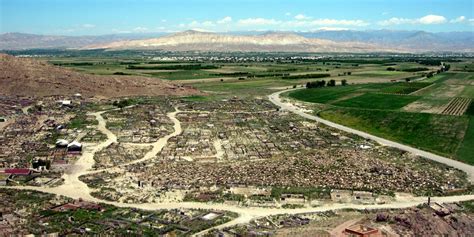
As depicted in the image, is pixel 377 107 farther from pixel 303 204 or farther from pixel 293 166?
pixel 303 204

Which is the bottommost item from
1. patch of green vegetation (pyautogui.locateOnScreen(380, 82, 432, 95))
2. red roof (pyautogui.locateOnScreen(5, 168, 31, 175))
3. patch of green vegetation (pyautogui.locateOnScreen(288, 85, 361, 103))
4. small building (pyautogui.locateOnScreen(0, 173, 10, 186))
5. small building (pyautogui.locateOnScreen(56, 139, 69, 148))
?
small building (pyautogui.locateOnScreen(0, 173, 10, 186))

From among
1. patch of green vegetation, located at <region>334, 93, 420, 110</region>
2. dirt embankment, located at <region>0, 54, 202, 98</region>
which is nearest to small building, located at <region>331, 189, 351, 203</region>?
patch of green vegetation, located at <region>334, 93, 420, 110</region>

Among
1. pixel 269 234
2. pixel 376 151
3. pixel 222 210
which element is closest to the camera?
pixel 269 234

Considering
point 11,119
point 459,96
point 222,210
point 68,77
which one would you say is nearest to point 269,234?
point 222,210

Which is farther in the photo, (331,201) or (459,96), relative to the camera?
(459,96)

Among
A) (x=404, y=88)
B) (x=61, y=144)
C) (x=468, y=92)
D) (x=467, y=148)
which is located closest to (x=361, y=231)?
(x=467, y=148)

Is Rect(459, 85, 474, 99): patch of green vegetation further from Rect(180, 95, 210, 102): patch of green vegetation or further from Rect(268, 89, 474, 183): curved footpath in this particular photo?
Rect(180, 95, 210, 102): patch of green vegetation
